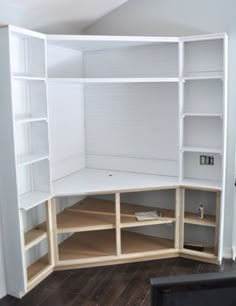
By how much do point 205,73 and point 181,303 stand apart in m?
2.79

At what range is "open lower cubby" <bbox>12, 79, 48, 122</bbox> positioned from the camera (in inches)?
114

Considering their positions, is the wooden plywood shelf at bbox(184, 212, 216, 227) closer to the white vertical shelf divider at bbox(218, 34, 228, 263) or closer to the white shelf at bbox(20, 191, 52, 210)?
the white vertical shelf divider at bbox(218, 34, 228, 263)

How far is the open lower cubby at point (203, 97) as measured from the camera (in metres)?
3.26

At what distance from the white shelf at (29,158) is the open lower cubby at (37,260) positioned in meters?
0.93

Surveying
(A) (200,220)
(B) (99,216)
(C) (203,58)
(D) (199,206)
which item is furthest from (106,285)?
(C) (203,58)

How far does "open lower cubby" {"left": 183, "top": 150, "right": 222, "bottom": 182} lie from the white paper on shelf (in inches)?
20.7

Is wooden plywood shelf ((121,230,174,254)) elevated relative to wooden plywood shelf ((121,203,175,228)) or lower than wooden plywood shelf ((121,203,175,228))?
lower

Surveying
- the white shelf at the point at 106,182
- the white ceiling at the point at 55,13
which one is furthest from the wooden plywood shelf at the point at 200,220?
the white ceiling at the point at 55,13

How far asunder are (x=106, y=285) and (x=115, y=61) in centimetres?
238

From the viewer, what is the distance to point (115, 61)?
3.70 meters

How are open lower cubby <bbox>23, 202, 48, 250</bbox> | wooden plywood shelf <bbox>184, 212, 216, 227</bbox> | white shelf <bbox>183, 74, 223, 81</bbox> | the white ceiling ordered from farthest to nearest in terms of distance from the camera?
1. wooden plywood shelf <bbox>184, 212, 216, 227</bbox>
2. white shelf <bbox>183, 74, 223, 81</bbox>
3. open lower cubby <bbox>23, 202, 48, 250</bbox>
4. the white ceiling

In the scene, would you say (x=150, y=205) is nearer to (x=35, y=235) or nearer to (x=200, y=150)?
(x=200, y=150)

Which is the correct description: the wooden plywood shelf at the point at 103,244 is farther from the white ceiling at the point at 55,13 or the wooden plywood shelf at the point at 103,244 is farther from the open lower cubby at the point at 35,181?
the white ceiling at the point at 55,13

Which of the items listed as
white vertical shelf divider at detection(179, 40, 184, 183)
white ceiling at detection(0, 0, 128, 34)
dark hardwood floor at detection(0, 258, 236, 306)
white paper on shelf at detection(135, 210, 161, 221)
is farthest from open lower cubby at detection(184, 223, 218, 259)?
white ceiling at detection(0, 0, 128, 34)
